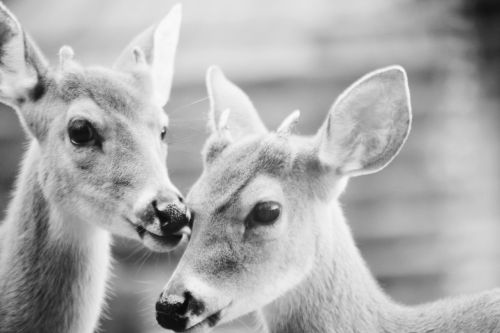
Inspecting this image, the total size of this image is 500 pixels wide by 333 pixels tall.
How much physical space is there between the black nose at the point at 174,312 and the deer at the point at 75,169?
97mm

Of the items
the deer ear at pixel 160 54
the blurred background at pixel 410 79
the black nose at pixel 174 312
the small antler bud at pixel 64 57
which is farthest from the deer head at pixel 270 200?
the blurred background at pixel 410 79

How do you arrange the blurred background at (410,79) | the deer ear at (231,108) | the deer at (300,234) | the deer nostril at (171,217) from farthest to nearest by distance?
the blurred background at (410,79)
the deer ear at (231,108)
the deer at (300,234)
the deer nostril at (171,217)

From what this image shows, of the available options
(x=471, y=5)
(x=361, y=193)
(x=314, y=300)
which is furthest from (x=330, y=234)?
(x=471, y=5)

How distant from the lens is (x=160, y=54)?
51.6 inches

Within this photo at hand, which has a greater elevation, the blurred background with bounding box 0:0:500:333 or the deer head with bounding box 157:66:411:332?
the blurred background with bounding box 0:0:500:333

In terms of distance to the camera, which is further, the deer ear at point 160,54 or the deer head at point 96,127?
the deer ear at point 160,54

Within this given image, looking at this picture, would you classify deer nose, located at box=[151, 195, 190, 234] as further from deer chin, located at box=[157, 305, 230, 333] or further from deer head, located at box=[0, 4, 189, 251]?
deer chin, located at box=[157, 305, 230, 333]

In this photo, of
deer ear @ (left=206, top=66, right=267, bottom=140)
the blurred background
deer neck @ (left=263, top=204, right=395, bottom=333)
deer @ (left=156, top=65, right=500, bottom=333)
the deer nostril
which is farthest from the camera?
the blurred background

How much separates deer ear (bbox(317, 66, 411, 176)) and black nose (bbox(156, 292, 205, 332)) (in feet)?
1.18

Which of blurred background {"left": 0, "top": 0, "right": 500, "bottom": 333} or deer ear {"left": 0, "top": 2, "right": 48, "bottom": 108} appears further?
blurred background {"left": 0, "top": 0, "right": 500, "bottom": 333}

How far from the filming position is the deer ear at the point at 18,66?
45.8 inches

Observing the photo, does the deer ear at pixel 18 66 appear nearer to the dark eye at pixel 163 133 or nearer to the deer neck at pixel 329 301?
the dark eye at pixel 163 133

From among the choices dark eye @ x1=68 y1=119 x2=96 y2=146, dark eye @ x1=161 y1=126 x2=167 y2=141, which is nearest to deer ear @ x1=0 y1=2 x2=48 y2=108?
dark eye @ x1=68 y1=119 x2=96 y2=146

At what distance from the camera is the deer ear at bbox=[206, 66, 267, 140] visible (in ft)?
4.69
